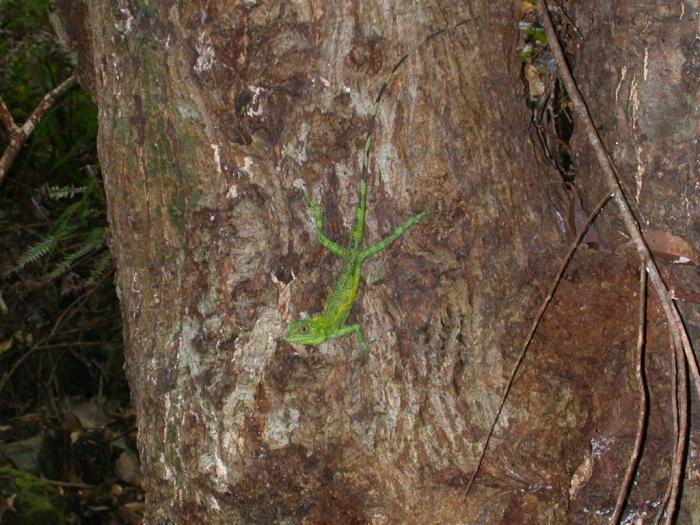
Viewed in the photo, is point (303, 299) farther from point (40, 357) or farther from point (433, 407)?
point (40, 357)

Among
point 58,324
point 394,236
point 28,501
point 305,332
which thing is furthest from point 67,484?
point 394,236

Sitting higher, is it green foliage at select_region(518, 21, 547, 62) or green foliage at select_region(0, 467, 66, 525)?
green foliage at select_region(518, 21, 547, 62)

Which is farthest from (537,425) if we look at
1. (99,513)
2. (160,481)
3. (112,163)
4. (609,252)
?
(99,513)

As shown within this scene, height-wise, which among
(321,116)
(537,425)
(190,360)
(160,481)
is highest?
(321,116)

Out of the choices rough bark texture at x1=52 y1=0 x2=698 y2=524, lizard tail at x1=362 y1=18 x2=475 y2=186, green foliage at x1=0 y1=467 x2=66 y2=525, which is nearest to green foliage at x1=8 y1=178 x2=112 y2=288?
green foliage at x1=0 y1=467 x2=66 y2=525

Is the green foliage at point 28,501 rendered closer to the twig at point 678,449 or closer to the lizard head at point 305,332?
the lizard head at point 305,332

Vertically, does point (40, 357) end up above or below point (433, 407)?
below

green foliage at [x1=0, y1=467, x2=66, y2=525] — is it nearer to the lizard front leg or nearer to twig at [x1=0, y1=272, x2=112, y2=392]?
twig at [x1=0, y1=272, x2=112, y2=392]
